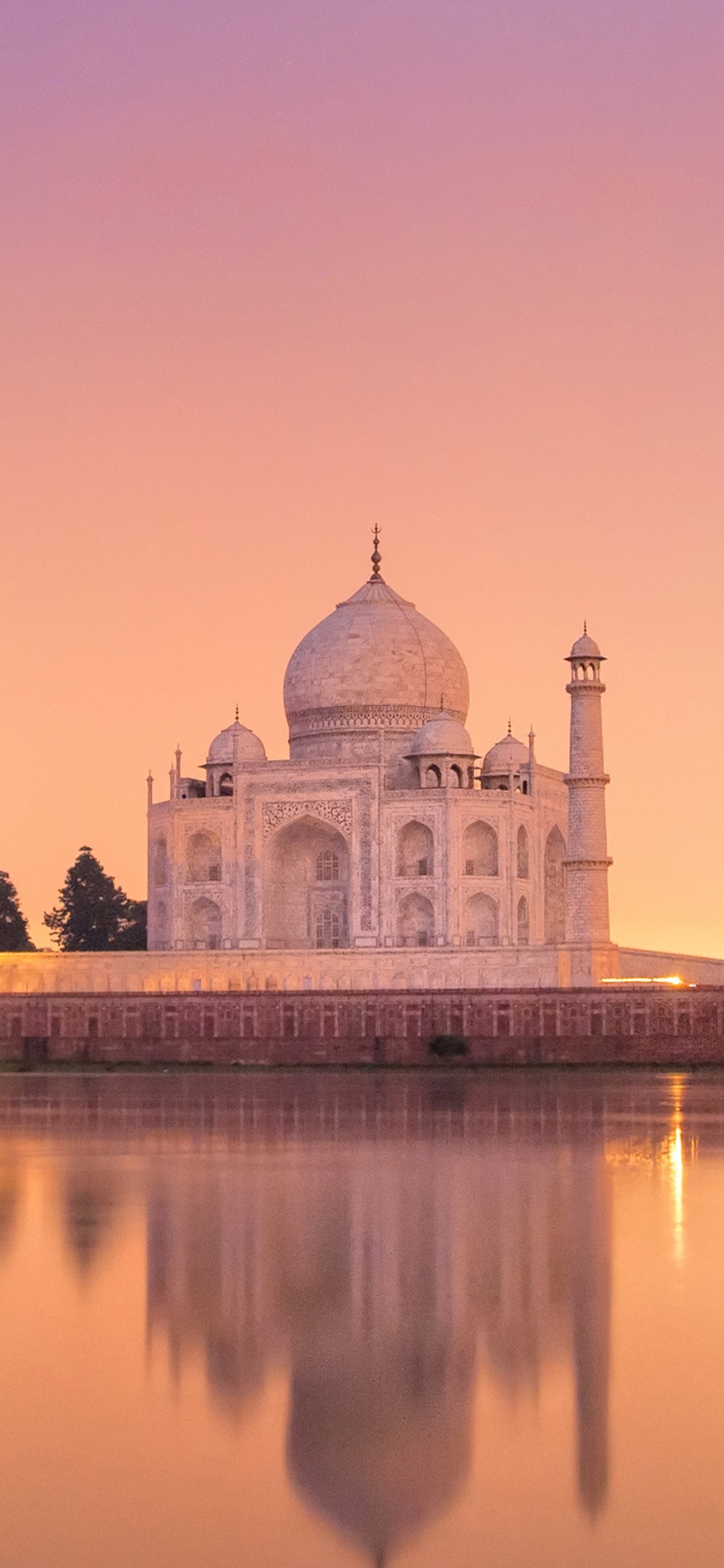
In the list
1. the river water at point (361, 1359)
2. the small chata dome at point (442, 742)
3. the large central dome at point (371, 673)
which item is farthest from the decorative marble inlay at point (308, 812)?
the river water at point (361, 1359)

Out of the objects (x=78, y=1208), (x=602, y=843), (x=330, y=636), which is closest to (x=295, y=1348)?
(x=78, y=1208)

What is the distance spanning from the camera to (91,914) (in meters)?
48.2

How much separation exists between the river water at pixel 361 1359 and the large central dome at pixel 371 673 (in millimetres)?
29244

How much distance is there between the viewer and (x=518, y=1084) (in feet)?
83.9

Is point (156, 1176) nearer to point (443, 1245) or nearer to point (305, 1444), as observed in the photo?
point (443, 1245)

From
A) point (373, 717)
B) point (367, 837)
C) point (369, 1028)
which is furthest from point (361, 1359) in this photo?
point (373, 717)

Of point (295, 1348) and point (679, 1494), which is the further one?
point (295, 1348)

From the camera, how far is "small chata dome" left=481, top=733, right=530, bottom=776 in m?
42.4

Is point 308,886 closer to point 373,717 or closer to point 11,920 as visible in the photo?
point 373,717

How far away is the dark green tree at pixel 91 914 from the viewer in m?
48.1

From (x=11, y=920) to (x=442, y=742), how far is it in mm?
11831

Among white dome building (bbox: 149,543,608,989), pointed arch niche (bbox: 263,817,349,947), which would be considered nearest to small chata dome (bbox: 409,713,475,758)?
white dome building (bbox: 149,543,608,989)

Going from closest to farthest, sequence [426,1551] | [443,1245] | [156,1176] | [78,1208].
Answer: [426,1551]
[443,1245]
[78,1208]
[156,1176]

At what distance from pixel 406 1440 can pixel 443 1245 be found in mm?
3754
